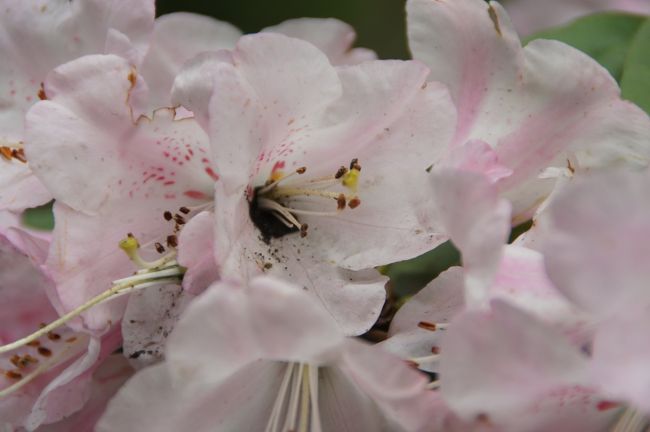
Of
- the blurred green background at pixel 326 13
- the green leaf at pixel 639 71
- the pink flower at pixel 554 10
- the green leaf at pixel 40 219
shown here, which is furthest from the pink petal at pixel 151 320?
the blurred green background at pixel 326 13

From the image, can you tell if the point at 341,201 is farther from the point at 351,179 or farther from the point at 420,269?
the point at 420,269

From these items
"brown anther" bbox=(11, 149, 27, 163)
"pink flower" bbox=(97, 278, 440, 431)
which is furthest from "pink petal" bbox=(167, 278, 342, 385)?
"brown anther" bbox=(11, 149, 27, 163)

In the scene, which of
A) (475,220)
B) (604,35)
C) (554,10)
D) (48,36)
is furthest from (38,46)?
(554,10)

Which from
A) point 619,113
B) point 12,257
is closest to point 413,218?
point 619,113

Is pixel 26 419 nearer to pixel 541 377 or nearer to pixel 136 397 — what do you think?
pixel 136 397

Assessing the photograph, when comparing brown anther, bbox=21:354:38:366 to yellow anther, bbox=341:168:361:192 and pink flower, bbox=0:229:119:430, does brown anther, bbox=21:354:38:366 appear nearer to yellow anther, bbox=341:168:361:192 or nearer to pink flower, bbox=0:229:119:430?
pink flower, bbox=0:229:119:430

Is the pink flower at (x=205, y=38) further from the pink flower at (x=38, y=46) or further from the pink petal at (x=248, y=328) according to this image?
the pink petal at (x=248, y=328)
